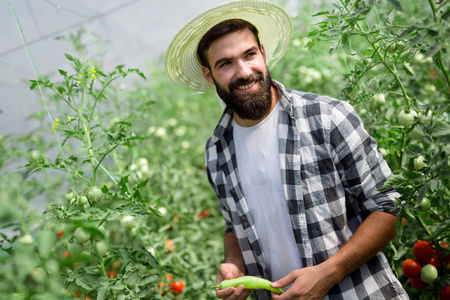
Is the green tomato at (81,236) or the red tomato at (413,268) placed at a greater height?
the green tomato at (81,236)

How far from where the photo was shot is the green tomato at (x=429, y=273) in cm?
123

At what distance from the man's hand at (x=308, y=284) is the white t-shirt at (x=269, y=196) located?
0.13 meters

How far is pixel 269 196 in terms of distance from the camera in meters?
1.25

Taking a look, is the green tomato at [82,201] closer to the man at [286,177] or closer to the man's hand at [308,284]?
the man at [286,177]

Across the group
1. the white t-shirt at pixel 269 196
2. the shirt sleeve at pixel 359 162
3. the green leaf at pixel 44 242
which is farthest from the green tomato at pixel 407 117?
the green leaf at pixel 44 242

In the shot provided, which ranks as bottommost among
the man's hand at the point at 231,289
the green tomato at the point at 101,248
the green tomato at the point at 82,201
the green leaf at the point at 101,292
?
the man's hand at the point at 231,289

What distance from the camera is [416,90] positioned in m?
1.50

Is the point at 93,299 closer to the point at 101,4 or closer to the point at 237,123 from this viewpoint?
the point at 237,123

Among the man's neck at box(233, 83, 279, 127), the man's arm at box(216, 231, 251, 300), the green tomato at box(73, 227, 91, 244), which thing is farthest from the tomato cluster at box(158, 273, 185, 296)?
the man's neck at box(233, 83, 279, 127)

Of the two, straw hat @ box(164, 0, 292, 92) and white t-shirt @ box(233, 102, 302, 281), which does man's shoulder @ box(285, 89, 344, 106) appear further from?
straw hat @ box(164, 0, 292, 92)

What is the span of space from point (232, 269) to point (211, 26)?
34.2 inches

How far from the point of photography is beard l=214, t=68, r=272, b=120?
1269mm

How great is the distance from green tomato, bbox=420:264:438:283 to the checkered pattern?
0.49 feet

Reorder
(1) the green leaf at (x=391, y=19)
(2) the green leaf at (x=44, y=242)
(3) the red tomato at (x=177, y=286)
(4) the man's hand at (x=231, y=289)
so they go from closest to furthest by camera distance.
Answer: (2) the green leaf at (x=44, y=242), (1) the green leaf at (x=391, y=19), (4) the man's hand at (x=231, y=289), (3) the red tomato at (x=177, y=286)
